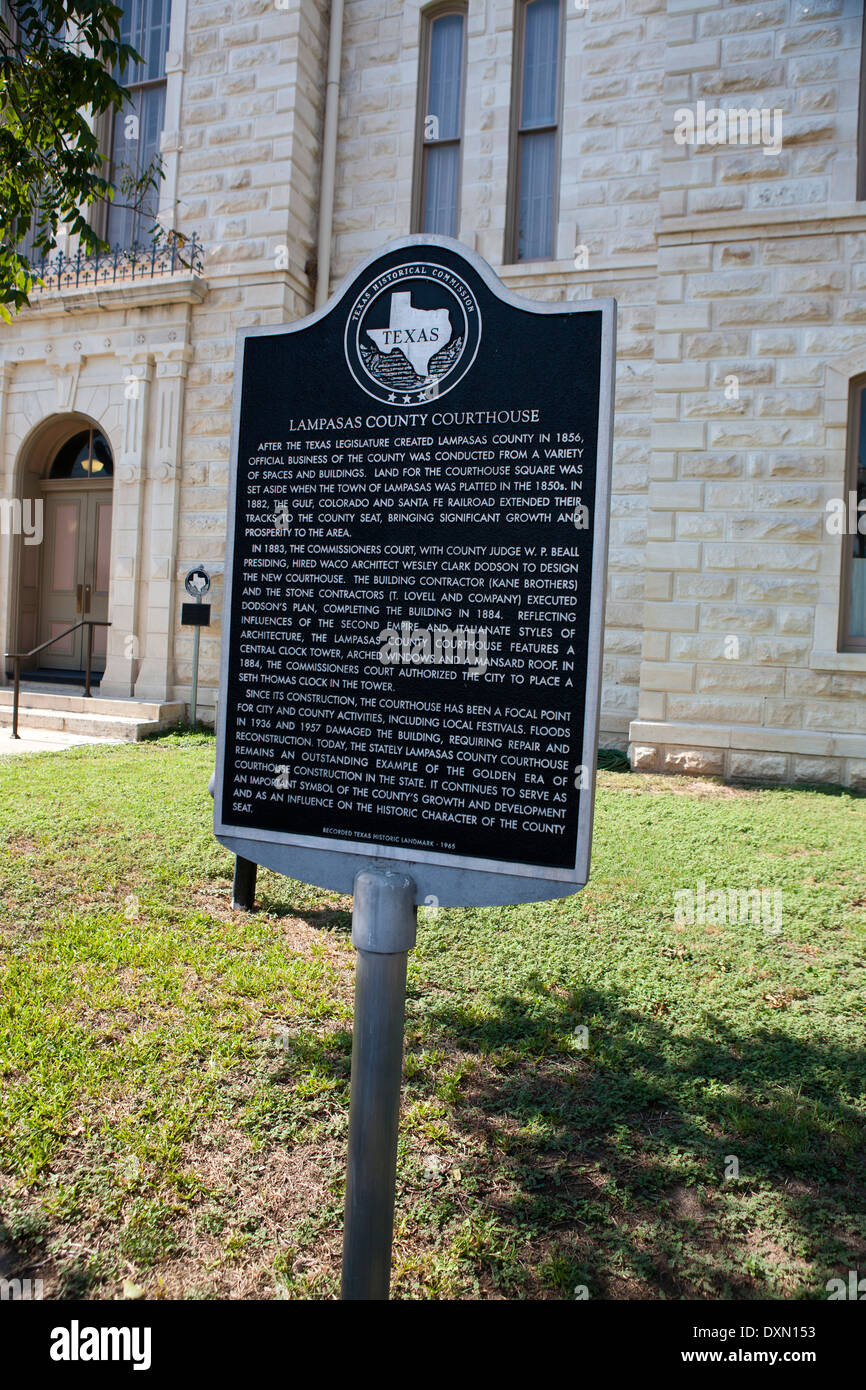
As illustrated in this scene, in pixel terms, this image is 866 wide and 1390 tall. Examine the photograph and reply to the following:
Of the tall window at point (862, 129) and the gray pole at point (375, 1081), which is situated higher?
the tall window at point (862, 129)

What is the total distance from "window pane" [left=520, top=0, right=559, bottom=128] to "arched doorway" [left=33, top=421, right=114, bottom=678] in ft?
24.2

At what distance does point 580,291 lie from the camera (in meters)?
10.4

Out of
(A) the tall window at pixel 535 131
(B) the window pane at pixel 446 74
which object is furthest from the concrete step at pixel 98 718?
(B) the window pane at pixel 446 74

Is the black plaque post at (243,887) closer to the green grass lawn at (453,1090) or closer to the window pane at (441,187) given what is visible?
the green grass lawn at (453,1090)

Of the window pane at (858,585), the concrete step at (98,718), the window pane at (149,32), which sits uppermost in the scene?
the window pane at (149,32)

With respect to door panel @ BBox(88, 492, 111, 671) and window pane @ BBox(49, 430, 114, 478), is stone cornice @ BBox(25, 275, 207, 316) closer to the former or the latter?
window pane @ BBox(49, 430, 114, 478)

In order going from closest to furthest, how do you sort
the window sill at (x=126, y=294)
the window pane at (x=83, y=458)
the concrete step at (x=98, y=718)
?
the concrete step at (x=98, y=718) < the window sill at (x=126, y=294) < the window pane at (x=83, y=458)

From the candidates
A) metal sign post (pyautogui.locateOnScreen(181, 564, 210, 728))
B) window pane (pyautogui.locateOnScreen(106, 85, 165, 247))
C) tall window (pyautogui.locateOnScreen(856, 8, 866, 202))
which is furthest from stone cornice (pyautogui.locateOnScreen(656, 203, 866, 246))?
window pane (pyautogui.locateOnScreen(106, 85, 165, 247))

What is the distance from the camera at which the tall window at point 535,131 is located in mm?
10836

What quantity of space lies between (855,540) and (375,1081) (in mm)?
8522

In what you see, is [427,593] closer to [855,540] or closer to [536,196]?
[855,540]

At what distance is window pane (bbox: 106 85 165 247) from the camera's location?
12211mm

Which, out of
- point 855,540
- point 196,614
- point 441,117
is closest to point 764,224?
point 855,540

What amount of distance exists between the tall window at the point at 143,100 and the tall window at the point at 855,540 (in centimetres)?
963
